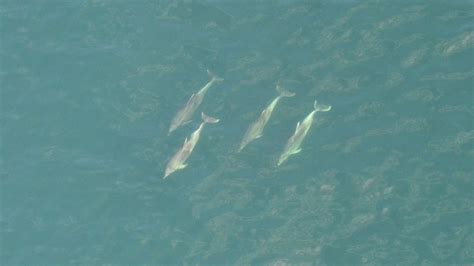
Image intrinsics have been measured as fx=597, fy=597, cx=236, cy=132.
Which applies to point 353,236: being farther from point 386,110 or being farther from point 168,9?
point 168,9

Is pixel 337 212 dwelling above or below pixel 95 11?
below

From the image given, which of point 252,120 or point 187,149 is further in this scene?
point 252,120

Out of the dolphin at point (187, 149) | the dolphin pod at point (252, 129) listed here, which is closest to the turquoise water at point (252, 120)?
the dolphin pod at point (252, 129)

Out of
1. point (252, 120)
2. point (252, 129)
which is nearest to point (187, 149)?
point (252, 129)

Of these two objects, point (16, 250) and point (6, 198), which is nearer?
point (6, 198)

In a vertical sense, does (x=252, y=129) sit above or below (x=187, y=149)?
below

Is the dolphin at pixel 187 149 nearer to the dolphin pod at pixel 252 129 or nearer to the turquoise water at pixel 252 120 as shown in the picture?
the dolphin pod at pixel 252 129

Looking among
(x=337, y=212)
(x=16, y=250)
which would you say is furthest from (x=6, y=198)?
(x=337, y=212)

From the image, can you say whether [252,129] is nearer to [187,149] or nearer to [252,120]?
[187,149]

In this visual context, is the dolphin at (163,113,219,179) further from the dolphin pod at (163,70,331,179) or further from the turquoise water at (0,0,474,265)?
the turquoise water at (0,0,474,265)
